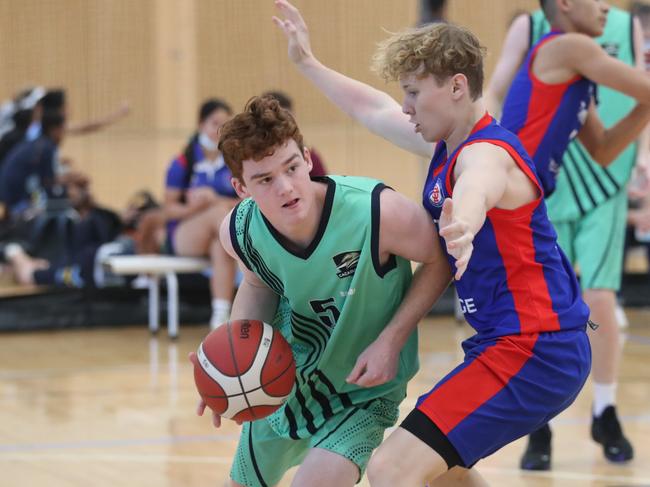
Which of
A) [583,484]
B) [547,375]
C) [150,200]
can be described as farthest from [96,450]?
[150,200]

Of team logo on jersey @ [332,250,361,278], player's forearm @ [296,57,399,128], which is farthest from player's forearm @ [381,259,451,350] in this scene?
player's forearm @ [296,57,399,128]

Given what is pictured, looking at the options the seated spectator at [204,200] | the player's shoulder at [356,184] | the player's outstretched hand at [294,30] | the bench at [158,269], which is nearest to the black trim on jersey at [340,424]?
the player's shoulder at [356,184]

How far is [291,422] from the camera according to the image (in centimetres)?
326

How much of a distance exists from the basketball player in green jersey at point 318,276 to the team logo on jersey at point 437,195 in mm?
Answer: 57

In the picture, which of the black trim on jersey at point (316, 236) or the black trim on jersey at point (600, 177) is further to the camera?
the black trim on jersey at point (600, 177)

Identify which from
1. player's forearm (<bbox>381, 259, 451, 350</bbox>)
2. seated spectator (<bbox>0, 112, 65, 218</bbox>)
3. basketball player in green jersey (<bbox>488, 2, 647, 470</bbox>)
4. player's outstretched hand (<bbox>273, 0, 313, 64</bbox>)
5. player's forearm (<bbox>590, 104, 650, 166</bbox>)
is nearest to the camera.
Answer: player's forearm (<bbox>381, 259, 451, 350</bbox>)

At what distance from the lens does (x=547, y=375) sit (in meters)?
2.89

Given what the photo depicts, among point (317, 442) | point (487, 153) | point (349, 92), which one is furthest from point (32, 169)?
point (487, 153)

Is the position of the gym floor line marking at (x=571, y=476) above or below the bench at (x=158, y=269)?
above

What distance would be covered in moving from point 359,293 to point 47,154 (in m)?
8.26

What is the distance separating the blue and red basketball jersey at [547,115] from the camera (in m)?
4.15

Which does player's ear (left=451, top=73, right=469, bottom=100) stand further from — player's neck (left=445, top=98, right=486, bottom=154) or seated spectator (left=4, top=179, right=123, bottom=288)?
seated spectator (left=4, top=179, right=123, bottom=288)

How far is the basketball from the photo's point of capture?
10.1 ft

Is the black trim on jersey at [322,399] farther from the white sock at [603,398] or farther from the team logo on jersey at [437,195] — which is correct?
the white sock at [603,398]
